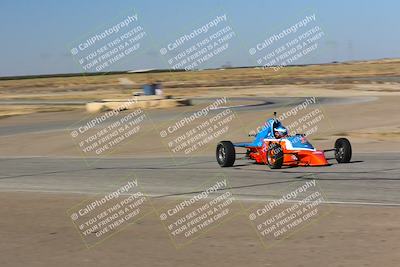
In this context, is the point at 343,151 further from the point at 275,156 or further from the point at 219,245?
the point at 219,245

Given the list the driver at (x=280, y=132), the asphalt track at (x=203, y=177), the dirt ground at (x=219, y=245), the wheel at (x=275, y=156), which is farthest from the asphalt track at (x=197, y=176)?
the dirt ground at (x=219, y=245)

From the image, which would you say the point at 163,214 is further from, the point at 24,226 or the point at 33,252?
the point at 33,252

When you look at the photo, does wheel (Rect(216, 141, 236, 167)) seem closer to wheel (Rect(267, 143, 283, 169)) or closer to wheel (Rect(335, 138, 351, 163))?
wheel (Rect(267, 143, 283, 169))

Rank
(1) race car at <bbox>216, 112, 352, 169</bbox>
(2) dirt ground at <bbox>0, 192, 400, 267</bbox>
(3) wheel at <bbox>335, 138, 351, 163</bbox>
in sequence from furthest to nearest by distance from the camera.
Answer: (3) wheel at <bbox>335, 138, 351, 163</bbox> < (1) race car at <bbox>216, 112, 352, 169</bbox> < (2) dirt ground at <bbox>0, 192, 400, 267</bbox>

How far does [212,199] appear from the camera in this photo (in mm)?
11953

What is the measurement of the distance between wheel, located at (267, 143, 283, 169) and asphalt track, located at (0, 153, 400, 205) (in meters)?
0.17

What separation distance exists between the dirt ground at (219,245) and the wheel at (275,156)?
15.4 ft

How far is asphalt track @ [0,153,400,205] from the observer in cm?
1247

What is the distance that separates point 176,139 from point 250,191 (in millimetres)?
14094

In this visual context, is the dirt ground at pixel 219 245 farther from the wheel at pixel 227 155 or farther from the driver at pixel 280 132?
the wheel at pixel 227 155

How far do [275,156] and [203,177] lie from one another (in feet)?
5.57

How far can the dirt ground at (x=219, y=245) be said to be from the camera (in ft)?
25.1

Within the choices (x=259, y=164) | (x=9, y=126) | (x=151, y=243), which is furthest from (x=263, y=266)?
(x=9, y=126)

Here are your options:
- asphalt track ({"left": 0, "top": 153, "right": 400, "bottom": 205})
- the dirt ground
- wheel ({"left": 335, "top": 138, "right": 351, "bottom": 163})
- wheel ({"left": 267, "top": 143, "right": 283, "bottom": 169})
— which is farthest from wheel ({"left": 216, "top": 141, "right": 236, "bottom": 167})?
the dirt ground
